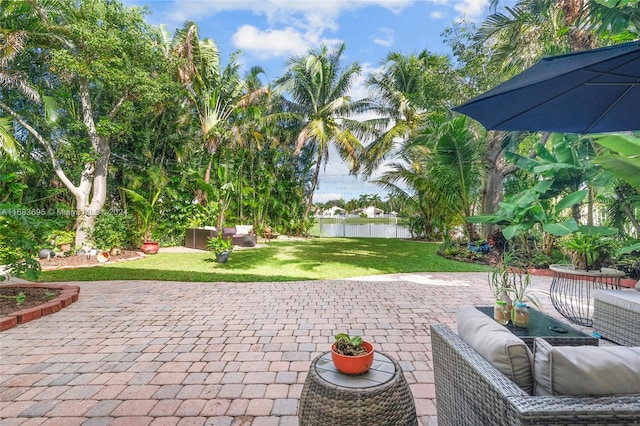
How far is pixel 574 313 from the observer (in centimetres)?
388

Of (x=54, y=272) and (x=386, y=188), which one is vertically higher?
(x=386, y=188)

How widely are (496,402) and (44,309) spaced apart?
496cm

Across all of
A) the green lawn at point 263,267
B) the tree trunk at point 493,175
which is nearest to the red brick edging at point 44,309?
the green lawn at point 263,267

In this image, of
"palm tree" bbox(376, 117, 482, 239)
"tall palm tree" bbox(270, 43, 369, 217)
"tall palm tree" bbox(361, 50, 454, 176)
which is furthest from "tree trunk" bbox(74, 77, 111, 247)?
"tall palm tree" bbox(361, 50, 454, 176)

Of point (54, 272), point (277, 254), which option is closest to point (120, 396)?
point (54, 272)

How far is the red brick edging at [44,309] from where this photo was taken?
136 inches

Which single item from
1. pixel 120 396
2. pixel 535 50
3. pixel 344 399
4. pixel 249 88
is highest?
pixel 249 88

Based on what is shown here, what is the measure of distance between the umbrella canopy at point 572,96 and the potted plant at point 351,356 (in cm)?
189

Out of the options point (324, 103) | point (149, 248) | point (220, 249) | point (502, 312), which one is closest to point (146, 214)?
point (149, 248)

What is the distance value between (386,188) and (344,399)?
42.5ft

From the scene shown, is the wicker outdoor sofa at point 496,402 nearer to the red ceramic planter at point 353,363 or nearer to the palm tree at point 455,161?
the red ceramic planter at point 353,363

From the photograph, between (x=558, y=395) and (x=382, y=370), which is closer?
(x=558, y=395)

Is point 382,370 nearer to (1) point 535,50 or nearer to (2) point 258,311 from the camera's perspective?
(2) point 258,311

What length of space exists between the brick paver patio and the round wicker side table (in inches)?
24.0
